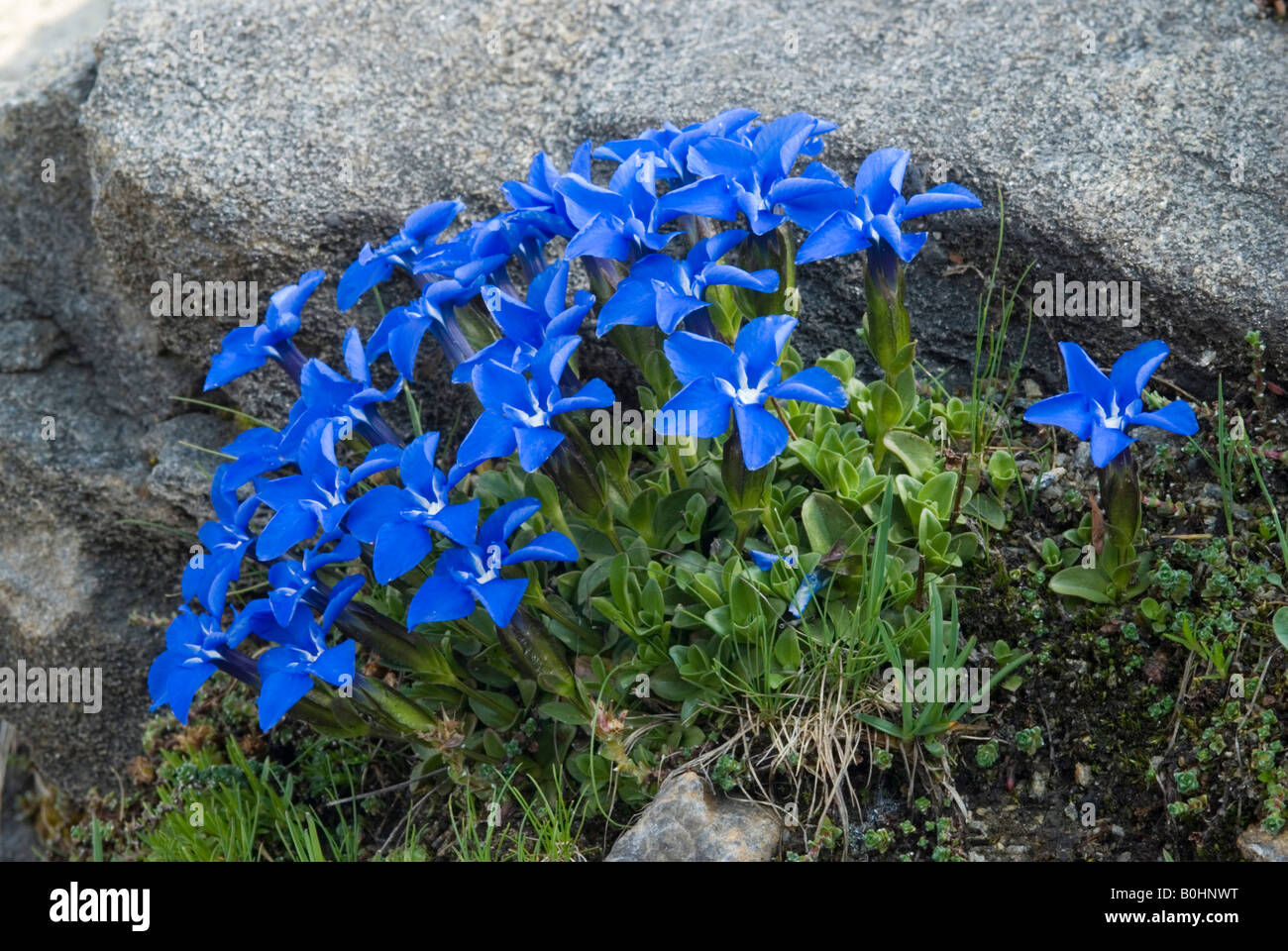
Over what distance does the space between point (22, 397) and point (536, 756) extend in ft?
8.52

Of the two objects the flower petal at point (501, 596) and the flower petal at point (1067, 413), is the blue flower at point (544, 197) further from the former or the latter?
the flower petal at point (1067, 413)

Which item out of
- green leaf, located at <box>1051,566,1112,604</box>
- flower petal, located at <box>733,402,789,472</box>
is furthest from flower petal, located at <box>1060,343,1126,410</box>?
flower petal, located at <box>733,402,789,472</box>

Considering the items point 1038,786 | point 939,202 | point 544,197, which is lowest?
point 1038,786

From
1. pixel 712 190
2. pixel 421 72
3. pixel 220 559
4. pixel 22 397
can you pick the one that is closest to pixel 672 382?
pixel 712 190

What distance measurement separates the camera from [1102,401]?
2.81 m

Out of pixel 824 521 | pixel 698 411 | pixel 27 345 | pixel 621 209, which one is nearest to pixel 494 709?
pixel 824 521

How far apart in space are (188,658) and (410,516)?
0.76 metres

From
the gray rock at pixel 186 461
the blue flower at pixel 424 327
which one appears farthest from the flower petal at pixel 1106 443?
the gray rock at pixel 186 461

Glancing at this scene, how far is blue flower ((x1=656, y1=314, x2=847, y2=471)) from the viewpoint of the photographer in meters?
2.64

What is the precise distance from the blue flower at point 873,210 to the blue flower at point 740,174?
8 centimetres

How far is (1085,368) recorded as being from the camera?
276 cm

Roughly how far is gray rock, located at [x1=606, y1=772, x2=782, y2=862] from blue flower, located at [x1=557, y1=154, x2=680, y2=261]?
4.34ft

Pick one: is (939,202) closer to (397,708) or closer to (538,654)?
A: (538,654)

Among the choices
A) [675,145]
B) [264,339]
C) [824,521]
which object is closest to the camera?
[675,145]
